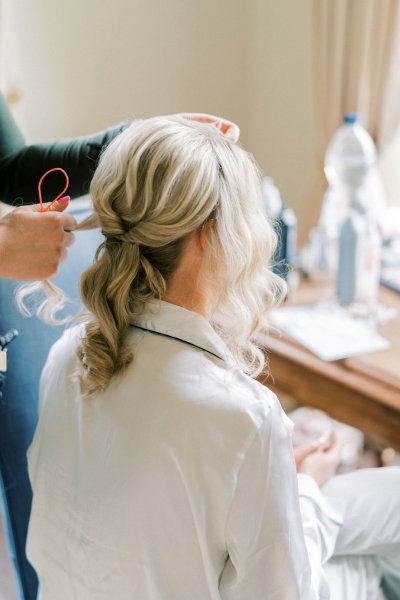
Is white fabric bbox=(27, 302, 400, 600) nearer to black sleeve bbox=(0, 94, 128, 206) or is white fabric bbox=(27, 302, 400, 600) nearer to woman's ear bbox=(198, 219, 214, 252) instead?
woman's ear bbox=(198, 219, 214, 252)

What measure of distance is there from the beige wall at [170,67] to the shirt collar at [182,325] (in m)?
1.57

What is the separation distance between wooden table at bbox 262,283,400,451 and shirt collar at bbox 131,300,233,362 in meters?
0.43

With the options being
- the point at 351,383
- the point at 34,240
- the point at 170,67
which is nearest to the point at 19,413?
the point at 34,240

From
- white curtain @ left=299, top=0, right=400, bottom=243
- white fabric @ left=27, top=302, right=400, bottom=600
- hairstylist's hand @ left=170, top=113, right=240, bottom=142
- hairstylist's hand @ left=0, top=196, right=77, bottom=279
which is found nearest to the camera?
white fabric @ left=27, top=302, right=400, bottom=600

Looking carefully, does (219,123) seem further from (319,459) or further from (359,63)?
(359,63)

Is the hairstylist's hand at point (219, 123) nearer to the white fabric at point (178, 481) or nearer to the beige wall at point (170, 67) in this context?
the white fabric at point (178, 481)

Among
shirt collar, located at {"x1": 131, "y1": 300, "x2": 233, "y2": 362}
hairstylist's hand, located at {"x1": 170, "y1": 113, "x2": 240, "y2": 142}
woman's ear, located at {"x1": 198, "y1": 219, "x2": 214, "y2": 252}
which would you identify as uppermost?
hairstylist's hand, located at {"x1": 170, "y1": 113, "x2": 240, "y2": 142}

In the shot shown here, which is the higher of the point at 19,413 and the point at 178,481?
the point at 178,481

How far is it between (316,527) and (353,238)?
827 millimetres

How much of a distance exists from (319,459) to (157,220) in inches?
26.9

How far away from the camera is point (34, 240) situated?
97 cm

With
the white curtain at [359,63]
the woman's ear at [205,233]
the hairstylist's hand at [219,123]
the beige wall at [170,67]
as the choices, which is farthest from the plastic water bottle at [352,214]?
the woman's ear at [205,233]

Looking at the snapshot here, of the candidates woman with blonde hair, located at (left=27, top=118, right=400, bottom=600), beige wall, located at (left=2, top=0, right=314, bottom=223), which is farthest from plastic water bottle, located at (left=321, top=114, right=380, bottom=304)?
woman with blonde hair, located at (left=27, top=118, right=400, bottom=600)

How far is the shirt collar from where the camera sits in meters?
Result: 0.88
